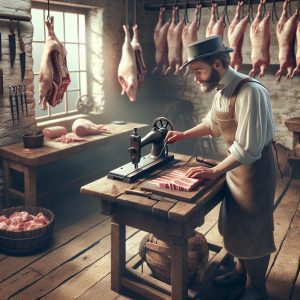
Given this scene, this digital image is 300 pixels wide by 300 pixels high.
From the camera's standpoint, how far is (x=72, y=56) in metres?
6.44

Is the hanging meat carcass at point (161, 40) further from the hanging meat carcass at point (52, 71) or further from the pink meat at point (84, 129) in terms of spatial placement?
the hanging meat carcass at point (52, 71)

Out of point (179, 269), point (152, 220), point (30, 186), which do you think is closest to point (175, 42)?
point (30, 186)

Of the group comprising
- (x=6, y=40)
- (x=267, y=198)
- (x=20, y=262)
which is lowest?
(x=20, y=262)

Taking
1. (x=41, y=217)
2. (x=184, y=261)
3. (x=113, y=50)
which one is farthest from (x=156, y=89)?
Answer: (x=184, y=261)

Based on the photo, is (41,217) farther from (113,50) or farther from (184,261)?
(113,50)

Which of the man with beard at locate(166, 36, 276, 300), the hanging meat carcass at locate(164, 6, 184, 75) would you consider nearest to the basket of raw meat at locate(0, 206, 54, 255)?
the man with beard at locate(166, 36, 276, 300)

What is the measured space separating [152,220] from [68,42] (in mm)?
4030

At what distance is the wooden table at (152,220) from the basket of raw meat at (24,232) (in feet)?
3.43

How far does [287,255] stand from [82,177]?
2.96 metres

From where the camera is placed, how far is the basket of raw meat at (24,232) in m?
4.07

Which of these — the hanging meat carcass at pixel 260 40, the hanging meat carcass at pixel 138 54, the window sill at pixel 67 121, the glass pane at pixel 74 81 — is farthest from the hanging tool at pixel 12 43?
the hanging meat carcass at pixel 260 40

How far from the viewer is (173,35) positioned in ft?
21.3

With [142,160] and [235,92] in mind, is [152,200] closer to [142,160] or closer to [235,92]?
[142,160]

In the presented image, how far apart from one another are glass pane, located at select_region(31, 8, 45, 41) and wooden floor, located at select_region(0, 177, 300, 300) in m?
2.41
